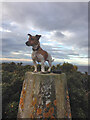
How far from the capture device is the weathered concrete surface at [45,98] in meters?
2.40

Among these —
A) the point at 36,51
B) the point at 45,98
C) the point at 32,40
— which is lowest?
the point at 45,98

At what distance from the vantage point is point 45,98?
7.95ft

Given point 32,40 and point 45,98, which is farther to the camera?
point 32,40

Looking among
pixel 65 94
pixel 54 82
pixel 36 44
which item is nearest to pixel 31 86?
pixel 54 82

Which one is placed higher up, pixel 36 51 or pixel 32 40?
pixel 32 40

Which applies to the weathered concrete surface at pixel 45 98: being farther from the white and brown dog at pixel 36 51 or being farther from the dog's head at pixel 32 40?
the dog's head at pixel 32 40

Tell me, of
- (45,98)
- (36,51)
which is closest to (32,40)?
(36,51)

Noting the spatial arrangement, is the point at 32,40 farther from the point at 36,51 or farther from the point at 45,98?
the point at 45,98

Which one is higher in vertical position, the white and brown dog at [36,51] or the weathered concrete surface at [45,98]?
the white and brown dog at [36,51]

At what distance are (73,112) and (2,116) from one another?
10.7ft

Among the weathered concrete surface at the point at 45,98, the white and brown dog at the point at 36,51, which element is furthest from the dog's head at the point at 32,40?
the weathered concrete surface at the point at 45,98

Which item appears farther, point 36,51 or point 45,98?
point 36,51

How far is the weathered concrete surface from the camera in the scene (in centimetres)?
240

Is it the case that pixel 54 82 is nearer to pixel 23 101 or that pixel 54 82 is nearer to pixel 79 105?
pixel 23 101
